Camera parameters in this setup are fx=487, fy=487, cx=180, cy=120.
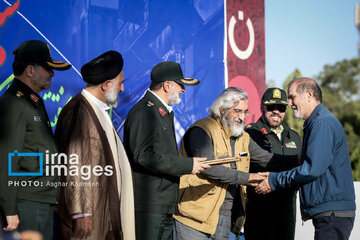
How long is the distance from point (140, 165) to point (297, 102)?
1403mm

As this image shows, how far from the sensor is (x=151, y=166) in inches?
134

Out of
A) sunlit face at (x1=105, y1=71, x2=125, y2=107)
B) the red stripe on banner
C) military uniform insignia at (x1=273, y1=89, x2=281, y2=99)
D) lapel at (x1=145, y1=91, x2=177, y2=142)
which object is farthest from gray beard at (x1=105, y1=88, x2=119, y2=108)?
the red stripe on banner

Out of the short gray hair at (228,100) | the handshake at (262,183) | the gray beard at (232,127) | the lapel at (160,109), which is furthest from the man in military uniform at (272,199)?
the lapel at (160,109)

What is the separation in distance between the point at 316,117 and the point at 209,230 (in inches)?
47.4

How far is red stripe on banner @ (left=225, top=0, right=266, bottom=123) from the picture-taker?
6355mm

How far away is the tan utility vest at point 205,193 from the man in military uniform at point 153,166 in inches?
8.9

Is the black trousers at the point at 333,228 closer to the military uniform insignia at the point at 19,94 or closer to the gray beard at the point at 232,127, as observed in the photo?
the gray beard at the point at 232,127

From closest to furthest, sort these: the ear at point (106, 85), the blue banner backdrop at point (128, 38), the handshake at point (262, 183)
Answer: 1. the ear at point (106, 85)
2. the handshake at point (262, 183)
3. the blue banner backdrop at point (128, 38)

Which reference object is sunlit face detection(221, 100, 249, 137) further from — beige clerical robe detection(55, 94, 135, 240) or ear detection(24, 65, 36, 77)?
ear detection(24, 65, 36, 77)

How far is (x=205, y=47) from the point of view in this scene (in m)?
5.94

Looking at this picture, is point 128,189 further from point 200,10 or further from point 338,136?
point 200,10

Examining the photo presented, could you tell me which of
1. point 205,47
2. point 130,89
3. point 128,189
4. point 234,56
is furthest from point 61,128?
point 234,56

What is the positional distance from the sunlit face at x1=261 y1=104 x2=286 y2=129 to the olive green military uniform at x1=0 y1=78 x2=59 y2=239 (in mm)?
2667

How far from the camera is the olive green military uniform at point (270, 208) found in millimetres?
4898
